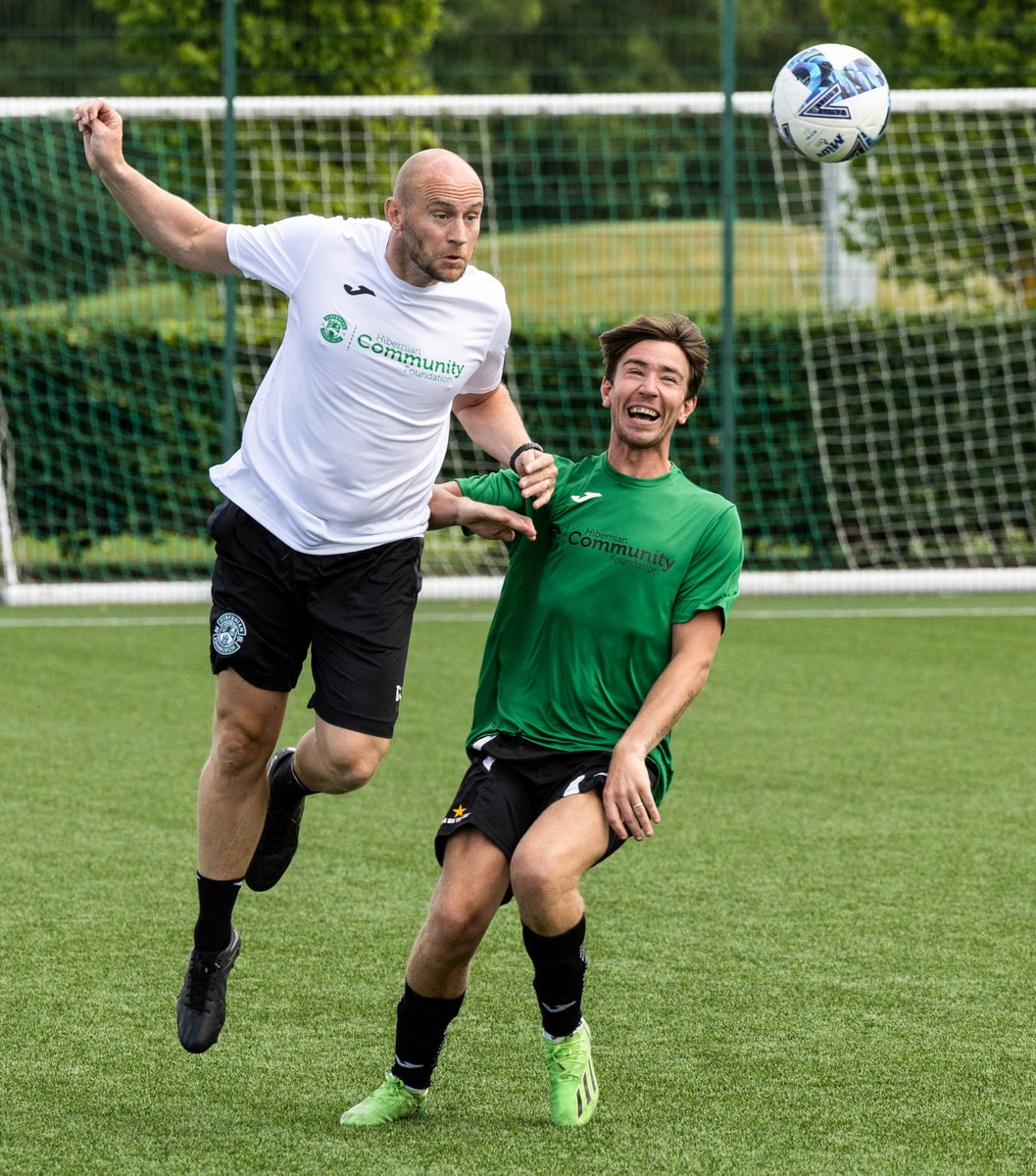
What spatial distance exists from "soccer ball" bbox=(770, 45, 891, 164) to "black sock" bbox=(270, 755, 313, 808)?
3162 mm

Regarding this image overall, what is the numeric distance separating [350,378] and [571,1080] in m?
1.67

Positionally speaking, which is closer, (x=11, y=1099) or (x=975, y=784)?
(x=11, y=1099)

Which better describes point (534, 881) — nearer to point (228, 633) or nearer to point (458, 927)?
point (458, 927)

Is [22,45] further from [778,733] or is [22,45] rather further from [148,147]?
[778,733]

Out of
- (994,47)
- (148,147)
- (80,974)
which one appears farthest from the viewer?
(994,47)

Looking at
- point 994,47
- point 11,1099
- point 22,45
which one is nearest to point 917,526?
point 994,47

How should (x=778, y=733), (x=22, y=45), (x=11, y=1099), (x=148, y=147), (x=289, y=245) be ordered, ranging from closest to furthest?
(x=11, y=1099)
(x=289, y=245)
(x=778, y=733)
(x=148, y=147)
(x=22, y=45)

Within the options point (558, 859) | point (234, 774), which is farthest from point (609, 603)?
point (234, 774)

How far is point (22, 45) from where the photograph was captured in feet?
92.0

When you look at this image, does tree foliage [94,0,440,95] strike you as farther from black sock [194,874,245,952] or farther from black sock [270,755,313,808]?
black sock [194,874,245,952]

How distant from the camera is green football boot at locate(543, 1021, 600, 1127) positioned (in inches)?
145

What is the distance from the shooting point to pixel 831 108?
21.4ft

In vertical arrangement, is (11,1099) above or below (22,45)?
below

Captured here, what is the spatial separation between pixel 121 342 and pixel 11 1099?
9253 millimetres
